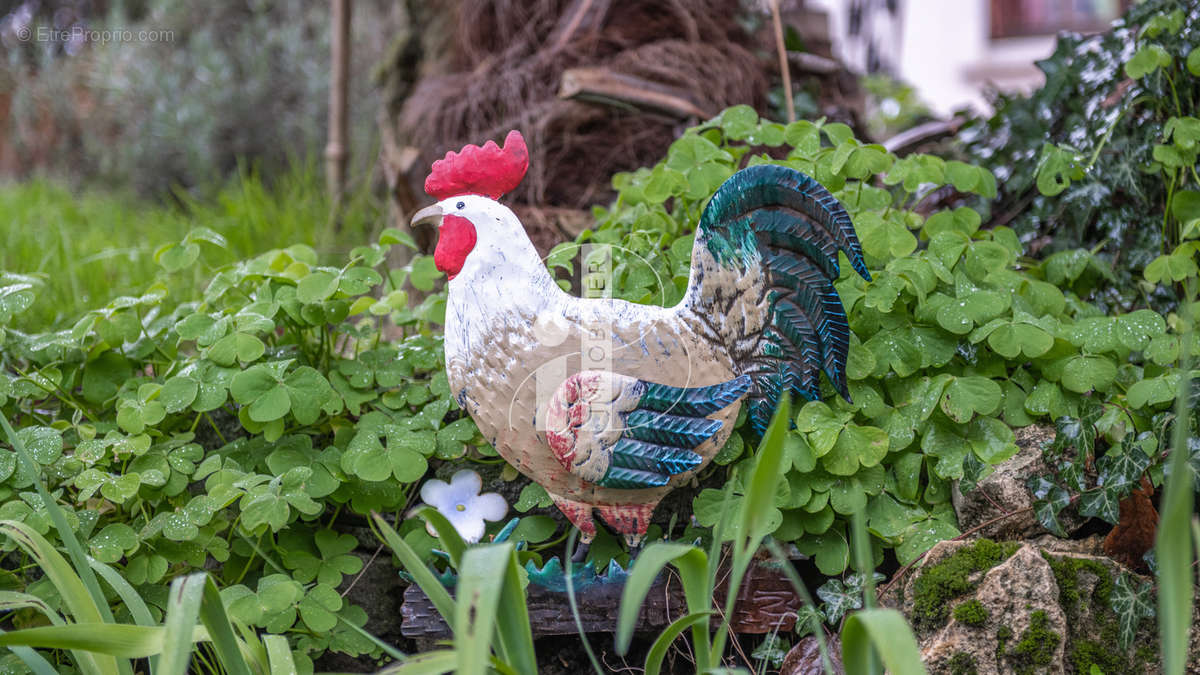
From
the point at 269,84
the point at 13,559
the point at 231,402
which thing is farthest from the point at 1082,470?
the point at 269,84

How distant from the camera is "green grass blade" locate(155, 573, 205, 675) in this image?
3.43 ft

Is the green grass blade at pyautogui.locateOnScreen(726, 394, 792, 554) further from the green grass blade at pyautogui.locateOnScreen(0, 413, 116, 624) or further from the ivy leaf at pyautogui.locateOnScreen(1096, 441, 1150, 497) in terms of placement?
the green grass blade at pyautogui.locateOnScreen(0, 413, 116, 624)

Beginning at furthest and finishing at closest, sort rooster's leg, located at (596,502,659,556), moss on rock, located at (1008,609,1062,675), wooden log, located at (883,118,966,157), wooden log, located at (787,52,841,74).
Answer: wooden log, located at (787,52,841,74) < wooden log, located at (883,118,966,157) < rooster's leg, located at (596,502,659,556) < moss on rock, located at (1008,609,1062,675)

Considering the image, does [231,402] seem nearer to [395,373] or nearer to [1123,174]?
[395,373]

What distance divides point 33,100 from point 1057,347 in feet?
20.3

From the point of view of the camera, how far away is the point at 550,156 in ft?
9.84

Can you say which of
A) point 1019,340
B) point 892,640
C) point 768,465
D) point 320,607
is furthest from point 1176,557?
point 320,607

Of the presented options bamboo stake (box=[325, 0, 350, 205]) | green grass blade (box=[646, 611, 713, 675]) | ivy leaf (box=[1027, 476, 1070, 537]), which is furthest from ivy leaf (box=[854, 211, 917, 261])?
bamboo stake (box=[325, 0, 350, 205])

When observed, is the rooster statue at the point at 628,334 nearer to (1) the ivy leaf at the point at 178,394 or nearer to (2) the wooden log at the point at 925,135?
(1) the ivy leaf at the point at 178,394

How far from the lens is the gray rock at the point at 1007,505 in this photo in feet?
5.55

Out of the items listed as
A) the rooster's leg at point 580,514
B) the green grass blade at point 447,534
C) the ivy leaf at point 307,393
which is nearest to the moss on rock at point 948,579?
the rooster's leg at point 580,514

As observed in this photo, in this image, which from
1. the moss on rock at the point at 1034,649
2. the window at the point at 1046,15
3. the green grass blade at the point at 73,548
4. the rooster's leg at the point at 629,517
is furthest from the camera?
the window at the point at 1046,15

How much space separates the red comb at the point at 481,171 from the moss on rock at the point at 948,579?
1021 mm

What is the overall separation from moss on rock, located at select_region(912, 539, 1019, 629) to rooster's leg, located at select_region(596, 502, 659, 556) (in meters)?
0.49
